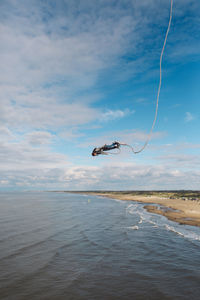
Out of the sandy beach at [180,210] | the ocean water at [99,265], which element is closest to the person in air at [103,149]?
the ocean water at [99,265]

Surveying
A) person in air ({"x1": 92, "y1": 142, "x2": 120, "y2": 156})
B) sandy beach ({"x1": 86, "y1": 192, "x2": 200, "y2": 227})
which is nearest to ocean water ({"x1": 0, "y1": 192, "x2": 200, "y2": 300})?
person in air ({"x1": 92, "y1": 142, "x2": 120, "y2": 156})

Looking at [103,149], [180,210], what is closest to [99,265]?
[103,149]

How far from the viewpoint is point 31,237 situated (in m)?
25.1

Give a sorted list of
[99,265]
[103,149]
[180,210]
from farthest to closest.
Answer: [180,210]
[99,265]
[103,149]

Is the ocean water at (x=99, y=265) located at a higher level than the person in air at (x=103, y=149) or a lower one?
lower

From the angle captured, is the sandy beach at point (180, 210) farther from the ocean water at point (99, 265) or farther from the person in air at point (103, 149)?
the person in air at point (103, 149)

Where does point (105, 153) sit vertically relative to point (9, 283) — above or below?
above

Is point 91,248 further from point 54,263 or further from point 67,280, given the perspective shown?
point 67,280

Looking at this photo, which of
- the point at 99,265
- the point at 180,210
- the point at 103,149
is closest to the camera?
the point at 103,149

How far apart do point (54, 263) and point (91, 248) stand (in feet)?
16.5

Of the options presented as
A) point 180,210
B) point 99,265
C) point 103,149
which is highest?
point 103,149

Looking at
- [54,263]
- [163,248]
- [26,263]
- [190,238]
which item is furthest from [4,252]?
[190,238]

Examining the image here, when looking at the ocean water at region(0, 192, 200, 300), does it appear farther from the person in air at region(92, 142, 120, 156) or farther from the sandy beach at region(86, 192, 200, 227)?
the sandy beach at region(86, 192, 200, 227)

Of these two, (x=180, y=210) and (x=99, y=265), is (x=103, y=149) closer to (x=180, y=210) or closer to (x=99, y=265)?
(x=99, y=265)
